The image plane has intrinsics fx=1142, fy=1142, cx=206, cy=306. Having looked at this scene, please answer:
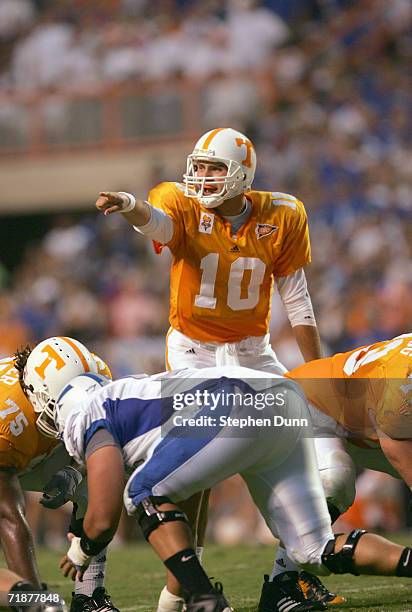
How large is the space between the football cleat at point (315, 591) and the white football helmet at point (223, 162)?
1.71m

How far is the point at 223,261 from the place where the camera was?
5211 millimetres

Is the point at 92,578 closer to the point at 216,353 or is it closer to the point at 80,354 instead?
the point at 80,354

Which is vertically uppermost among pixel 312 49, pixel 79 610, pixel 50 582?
pixel 312 49

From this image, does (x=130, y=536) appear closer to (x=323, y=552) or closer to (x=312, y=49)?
(x=323, y=552)

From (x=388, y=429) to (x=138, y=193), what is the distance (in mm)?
8608

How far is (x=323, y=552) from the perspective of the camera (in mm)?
3736

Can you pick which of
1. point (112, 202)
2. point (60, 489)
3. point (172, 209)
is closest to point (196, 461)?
point (60, 489)

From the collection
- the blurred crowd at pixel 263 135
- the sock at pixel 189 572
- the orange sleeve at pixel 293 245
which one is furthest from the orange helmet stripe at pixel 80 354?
the blurred crowd at pixel 263 135

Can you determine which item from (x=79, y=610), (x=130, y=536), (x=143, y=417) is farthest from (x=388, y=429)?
(x=130, y=536)

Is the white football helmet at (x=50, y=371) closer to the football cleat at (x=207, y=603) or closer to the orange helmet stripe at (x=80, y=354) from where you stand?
the orange helmet stripe at (x=80, y=354)

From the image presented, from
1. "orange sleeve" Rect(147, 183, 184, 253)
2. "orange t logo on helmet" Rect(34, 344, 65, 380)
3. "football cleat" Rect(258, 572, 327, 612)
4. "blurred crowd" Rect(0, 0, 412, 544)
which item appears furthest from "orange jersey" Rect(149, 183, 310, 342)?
"blurred crowd" Rect(0, 0, 412, 544)

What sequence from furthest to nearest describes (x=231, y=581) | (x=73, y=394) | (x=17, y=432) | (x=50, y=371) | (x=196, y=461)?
(x=231, y=581)
(x=17, y=432)
(x=50, y=371)
(x=73, y=394)
(x=196, y=461)

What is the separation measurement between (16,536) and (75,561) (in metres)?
0.35

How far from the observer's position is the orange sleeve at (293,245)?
5.34m
